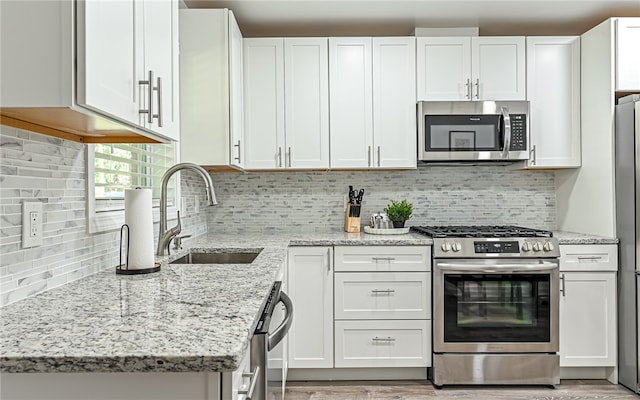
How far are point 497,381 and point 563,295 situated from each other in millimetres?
654

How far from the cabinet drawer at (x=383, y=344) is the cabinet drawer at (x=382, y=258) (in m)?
0.33

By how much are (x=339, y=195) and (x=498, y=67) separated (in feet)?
4.54

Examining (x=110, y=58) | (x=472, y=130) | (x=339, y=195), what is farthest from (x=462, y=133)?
(x=110, y=58)

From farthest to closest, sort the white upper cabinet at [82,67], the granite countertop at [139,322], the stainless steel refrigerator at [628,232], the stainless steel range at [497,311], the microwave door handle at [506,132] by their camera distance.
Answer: the microwave door handle at [506,132] < the stainless steel range at [497,311] < the stainless steel refrigerator at [628,232] < the white upper cabinet at [82,67] < the granite countertop at [139,322]

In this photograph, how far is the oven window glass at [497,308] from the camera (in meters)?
2.94

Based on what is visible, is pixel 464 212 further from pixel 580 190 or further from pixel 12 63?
pixel 12 63

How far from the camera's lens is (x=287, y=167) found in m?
3.32

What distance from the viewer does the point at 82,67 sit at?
1.04 meters

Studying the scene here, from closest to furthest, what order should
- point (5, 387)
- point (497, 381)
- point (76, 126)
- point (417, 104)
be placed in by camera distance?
point (5, 387) < point (76, 126) < point (497, 381) < point (417, 104)

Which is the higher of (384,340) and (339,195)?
(339,195)

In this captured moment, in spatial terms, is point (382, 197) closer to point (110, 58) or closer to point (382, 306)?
point (382, 306)

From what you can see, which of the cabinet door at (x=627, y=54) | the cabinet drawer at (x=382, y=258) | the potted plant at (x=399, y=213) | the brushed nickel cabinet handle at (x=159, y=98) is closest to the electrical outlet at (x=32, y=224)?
the brushed nickel cabinet handle at (x=159, y=98)

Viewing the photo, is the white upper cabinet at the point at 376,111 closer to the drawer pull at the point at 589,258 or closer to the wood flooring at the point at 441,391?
the drawer pull at the point at 589,258

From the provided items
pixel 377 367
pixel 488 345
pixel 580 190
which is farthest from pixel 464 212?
pixel 377 367
